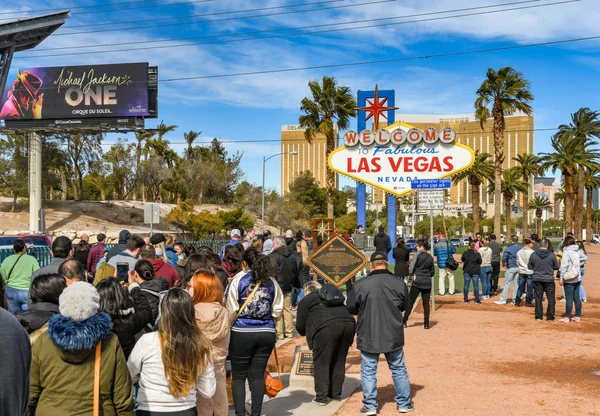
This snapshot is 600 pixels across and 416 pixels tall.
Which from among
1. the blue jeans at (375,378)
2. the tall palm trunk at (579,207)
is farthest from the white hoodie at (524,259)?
the tall palm trunk at (579,207)

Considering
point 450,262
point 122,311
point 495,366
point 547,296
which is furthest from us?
point 450,262

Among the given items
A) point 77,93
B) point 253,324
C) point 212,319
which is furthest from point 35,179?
point 212,319

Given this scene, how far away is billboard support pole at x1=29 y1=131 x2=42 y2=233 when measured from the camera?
46256 mm

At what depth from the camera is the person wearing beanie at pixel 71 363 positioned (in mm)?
3660

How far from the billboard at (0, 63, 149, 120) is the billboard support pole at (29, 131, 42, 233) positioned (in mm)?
1926

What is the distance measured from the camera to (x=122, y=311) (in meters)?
4.73

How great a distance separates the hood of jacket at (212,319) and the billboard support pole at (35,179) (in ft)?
145

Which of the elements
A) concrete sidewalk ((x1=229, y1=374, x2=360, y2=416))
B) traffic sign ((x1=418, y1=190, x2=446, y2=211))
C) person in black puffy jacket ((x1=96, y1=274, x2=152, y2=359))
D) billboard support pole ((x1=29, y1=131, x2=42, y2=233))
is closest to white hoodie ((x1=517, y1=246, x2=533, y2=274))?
traffic sign ((x1=418, y1=190, x2=446, y2=211))

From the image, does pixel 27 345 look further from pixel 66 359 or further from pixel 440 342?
pixel 440 342

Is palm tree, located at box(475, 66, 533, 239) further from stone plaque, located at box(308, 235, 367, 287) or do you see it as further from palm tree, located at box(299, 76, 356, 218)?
stone plaque, located at box(308, 235, 367, 287)

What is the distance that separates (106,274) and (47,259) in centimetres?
1108

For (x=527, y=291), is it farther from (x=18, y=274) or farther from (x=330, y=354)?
(x=18, y=274)

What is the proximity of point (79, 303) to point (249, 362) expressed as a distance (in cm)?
288

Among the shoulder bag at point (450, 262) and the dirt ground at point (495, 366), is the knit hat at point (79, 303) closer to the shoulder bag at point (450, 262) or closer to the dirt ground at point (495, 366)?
the dirt ground at point (495, 366)
